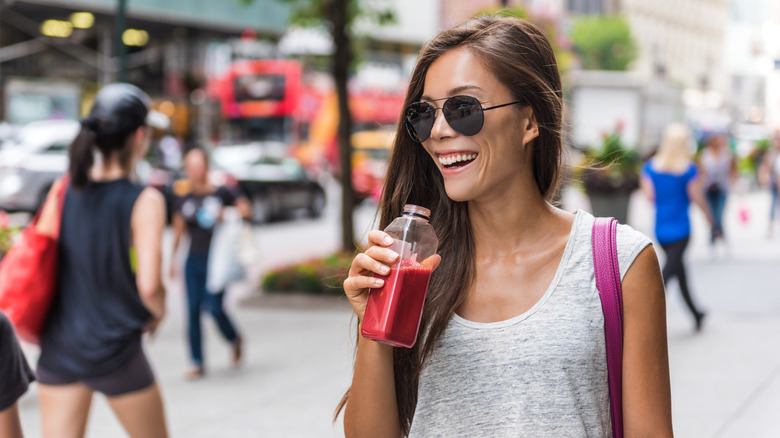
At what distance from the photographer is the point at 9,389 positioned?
7.59 ft

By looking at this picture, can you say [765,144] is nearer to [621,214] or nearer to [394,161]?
[621,214]

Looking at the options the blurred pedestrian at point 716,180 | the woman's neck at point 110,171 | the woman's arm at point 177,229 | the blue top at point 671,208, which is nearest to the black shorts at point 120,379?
the woman's neck at point 110,171

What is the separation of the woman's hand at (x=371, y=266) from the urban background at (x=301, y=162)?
31 centimetres

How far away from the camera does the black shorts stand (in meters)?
3.44

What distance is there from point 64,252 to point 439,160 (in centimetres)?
212

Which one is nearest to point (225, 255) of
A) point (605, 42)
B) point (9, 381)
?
point (9, 381)

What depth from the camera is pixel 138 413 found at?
11.5ft

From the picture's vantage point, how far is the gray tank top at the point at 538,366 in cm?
189

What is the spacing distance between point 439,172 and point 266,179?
66.5 ft

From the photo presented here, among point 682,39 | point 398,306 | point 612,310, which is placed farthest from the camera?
point 682,39

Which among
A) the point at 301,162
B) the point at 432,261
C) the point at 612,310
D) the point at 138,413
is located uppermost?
the point at 432,261

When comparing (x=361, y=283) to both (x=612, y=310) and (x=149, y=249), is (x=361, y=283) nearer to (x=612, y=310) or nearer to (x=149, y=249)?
(x=612, y=310)

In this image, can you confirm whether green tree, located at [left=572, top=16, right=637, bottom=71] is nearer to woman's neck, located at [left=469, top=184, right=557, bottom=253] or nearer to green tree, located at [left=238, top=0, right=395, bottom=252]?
green tree, located at [left=238, top=0, right=395, bottom=252]

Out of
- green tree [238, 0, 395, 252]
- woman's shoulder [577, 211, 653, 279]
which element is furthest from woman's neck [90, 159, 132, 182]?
green tree [238, 0, 395, 252]
